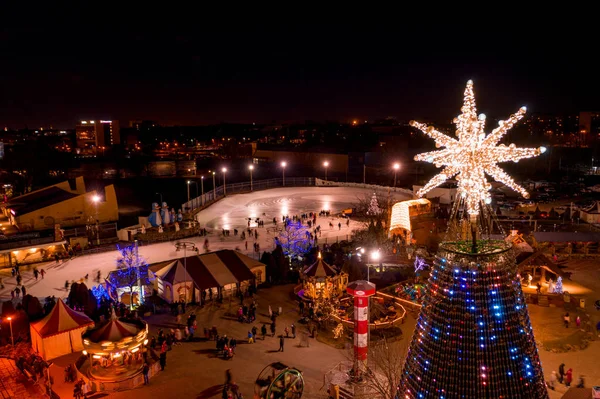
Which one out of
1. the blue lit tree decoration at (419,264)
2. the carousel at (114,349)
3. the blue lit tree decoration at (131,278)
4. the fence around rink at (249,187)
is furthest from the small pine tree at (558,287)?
the fence around rink at (249,187)

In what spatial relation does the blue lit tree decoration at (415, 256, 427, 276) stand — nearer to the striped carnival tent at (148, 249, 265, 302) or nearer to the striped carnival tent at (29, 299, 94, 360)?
the striped carnival tent at (148, 249, 265, 302)

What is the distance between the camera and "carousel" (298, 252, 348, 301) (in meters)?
19.8

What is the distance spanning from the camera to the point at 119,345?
1390 cm

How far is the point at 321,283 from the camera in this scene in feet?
65.4

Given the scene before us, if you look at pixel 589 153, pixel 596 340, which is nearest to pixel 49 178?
pixel 596 340

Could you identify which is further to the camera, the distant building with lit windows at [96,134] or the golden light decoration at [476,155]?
the distant building with lit windows at [96,134]

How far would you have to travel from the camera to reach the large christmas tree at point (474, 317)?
17.7 feet

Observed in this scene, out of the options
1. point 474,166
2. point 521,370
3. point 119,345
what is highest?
point 474,166

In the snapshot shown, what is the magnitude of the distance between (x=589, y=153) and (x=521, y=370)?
99.6 metres

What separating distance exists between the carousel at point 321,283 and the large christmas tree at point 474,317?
1369 cm

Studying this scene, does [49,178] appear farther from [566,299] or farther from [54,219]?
[566,299]

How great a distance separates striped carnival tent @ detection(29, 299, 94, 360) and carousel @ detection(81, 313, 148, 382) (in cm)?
168

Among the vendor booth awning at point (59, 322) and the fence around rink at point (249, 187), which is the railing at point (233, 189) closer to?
the fence around rink at point (249, 187)

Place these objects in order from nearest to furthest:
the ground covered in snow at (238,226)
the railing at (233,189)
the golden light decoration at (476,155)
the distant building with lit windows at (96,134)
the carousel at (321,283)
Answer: the golden light decoration at (476,155) → the carousel at (321,283) → the ground covered in snow at (238,226) → the railing at (233,189) → the distant building with lit windows at (96,134)
